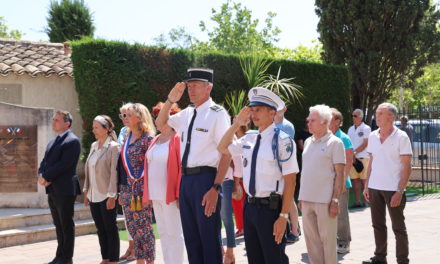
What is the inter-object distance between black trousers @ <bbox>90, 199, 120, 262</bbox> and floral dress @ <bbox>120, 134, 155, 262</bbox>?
0.43 m

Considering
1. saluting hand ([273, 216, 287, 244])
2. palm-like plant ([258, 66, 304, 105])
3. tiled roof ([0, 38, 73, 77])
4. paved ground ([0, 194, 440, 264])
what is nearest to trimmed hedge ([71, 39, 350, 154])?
palm-like plant ([258, 66, 304, 105])

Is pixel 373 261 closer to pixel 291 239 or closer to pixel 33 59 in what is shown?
pixel 291 239

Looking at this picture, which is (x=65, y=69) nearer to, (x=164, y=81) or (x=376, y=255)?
(x=164, y=81)

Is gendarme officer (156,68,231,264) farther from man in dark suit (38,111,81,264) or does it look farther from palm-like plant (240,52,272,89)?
palm-like plant (240,52,272,89)

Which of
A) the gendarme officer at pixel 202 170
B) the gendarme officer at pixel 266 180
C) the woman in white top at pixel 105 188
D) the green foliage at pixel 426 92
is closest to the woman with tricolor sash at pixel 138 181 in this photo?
the woman in white top at pixel 105 188

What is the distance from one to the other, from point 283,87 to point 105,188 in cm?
733

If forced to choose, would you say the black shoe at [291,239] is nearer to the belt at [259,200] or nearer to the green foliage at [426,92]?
the belt at [259,200]

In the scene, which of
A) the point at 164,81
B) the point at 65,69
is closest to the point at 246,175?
the point at 164,81

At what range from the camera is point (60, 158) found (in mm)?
7344

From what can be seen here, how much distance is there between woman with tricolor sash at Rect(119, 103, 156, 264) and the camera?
21.9ft

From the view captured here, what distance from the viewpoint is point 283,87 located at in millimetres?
13586

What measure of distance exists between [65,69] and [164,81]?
9.17 feet

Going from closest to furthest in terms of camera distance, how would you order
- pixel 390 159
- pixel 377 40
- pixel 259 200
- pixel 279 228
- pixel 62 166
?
pixel 279 228
pixel 259 200
pixel 390 159
pixel 62 166
pixel 377 40

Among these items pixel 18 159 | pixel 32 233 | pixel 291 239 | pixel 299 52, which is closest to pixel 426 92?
pixel 299 52
